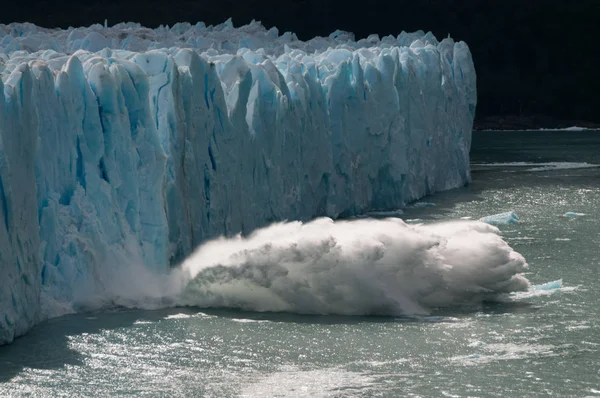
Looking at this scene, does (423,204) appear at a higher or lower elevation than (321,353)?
higher

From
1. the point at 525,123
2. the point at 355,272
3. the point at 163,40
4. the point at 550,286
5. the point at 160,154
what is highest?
the point at 163,40

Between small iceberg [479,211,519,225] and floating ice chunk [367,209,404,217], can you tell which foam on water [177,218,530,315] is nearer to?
small iceberg [479,211,519,225]

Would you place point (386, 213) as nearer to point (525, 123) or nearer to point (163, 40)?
point (163, 40)

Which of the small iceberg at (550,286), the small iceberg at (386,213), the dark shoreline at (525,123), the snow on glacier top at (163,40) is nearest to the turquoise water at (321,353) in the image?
the small iceberg at (550,286)

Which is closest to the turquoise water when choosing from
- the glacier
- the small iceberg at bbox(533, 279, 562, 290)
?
the small iceberg at bbox(533, 279, 562, 290)

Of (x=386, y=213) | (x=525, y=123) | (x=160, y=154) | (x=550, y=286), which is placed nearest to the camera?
(x=160, y=154)

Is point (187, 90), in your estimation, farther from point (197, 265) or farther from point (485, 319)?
point (485, 319)

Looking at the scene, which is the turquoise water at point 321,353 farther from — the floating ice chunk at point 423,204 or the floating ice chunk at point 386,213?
the floating ice chunk at point 423,204

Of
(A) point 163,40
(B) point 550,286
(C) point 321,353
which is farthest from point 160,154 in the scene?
(A) point 163,40
